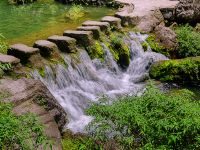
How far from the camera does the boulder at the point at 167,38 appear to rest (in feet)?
48.9

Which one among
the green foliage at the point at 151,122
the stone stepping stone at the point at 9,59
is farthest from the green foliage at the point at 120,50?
the green foliage at the point at 151,122

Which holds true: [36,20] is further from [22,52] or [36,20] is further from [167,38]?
[22,52]

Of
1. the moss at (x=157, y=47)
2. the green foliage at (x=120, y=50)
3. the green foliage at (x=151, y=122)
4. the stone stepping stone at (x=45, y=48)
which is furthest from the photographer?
the moss at (x=157, y=47)

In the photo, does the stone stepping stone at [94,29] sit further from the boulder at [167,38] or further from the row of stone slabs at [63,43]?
the boulder at [167,38]

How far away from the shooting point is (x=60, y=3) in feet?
72.7

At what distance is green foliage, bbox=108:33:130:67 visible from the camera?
13.7 m

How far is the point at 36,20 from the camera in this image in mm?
16812

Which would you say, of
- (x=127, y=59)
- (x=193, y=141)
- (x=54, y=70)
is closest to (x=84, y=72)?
(x=54, y=70)

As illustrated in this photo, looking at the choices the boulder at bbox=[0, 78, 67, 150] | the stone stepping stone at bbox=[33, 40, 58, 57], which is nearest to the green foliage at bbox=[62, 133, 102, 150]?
the boulder at bbox=[0, 78, 67, 150]

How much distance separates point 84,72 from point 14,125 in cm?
624

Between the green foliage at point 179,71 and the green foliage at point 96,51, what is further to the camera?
the green foliage at point 179,71

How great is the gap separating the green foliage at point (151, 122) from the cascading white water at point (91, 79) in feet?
8.02

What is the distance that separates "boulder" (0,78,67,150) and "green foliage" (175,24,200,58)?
6.91m

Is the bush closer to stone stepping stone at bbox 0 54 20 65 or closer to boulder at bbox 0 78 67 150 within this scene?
boulder at bbox 0 78 67 150
